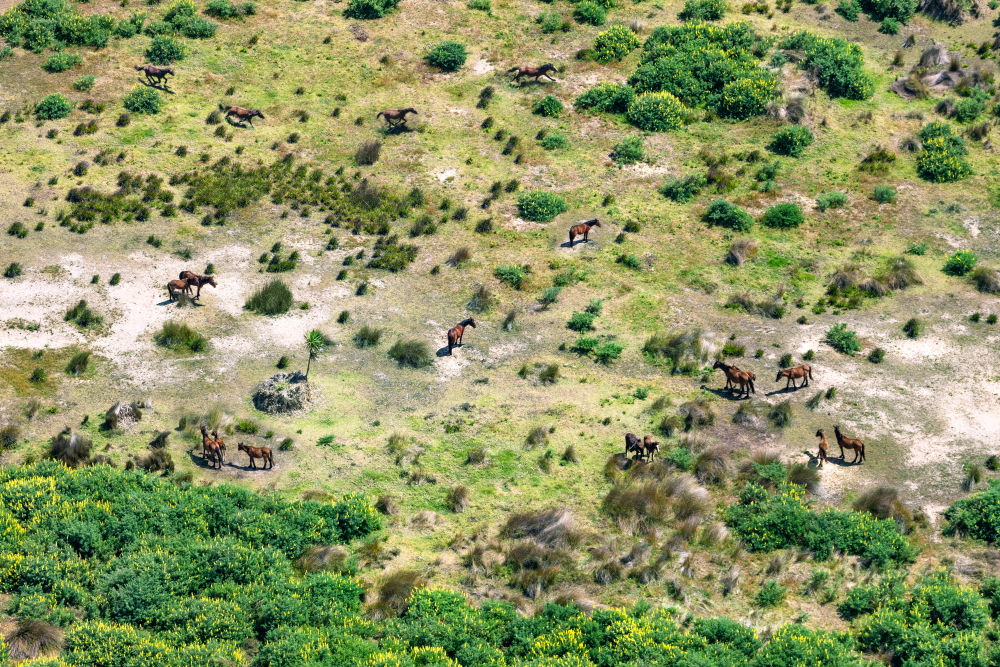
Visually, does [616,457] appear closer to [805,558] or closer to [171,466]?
[805,558]

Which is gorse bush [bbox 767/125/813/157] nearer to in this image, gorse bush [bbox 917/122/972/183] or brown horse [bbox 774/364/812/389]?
gorse bush [bbox 917/122/972/183]

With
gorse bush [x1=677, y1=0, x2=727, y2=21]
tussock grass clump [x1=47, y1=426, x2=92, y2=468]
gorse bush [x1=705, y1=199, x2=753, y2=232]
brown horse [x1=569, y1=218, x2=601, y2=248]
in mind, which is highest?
gorse bush [x1=677, y1=0, x2=727, y2=21]

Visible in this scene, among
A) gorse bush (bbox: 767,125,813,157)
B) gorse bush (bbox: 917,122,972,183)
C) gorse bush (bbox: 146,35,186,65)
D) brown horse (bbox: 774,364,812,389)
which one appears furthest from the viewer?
gorse bush (bbox: 146,35,186,65)

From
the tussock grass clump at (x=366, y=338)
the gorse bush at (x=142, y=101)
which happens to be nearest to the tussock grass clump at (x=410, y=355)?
the tussock grass clump at (x=366, y=338)

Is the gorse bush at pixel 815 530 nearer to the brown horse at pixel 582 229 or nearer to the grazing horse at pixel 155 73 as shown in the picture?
the brown horse at pixel 582 229

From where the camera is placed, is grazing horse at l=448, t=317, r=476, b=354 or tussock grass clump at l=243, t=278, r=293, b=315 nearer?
grazing horse at l=448, t=317, r=476, b=354

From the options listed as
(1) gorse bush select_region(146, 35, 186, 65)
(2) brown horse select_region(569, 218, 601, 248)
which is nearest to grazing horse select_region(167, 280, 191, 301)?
(2) brown horse select_region(569, 218, 601, 248)

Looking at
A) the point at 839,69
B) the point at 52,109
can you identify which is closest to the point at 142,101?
the point at 52,109
